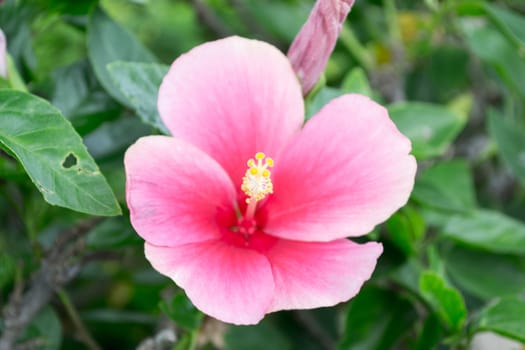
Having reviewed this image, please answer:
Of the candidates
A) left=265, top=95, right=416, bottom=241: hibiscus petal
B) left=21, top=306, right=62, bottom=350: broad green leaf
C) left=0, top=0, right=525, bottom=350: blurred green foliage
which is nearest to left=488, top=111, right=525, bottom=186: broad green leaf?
left=0, top=0, right=525, bottom=350: blurred green foliage

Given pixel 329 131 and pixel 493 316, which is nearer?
pixel 329 131

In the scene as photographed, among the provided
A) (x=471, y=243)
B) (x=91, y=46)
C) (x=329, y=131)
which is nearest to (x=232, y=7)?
(x=91, y=46)

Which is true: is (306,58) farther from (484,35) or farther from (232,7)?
(232,7)

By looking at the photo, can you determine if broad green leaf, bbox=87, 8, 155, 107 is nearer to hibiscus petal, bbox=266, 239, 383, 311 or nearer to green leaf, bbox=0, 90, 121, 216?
green leaf, bbox=0, 90, 121, 216

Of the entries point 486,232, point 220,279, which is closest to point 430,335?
point 486,232

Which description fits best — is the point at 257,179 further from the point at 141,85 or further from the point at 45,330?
the point at 45,330
